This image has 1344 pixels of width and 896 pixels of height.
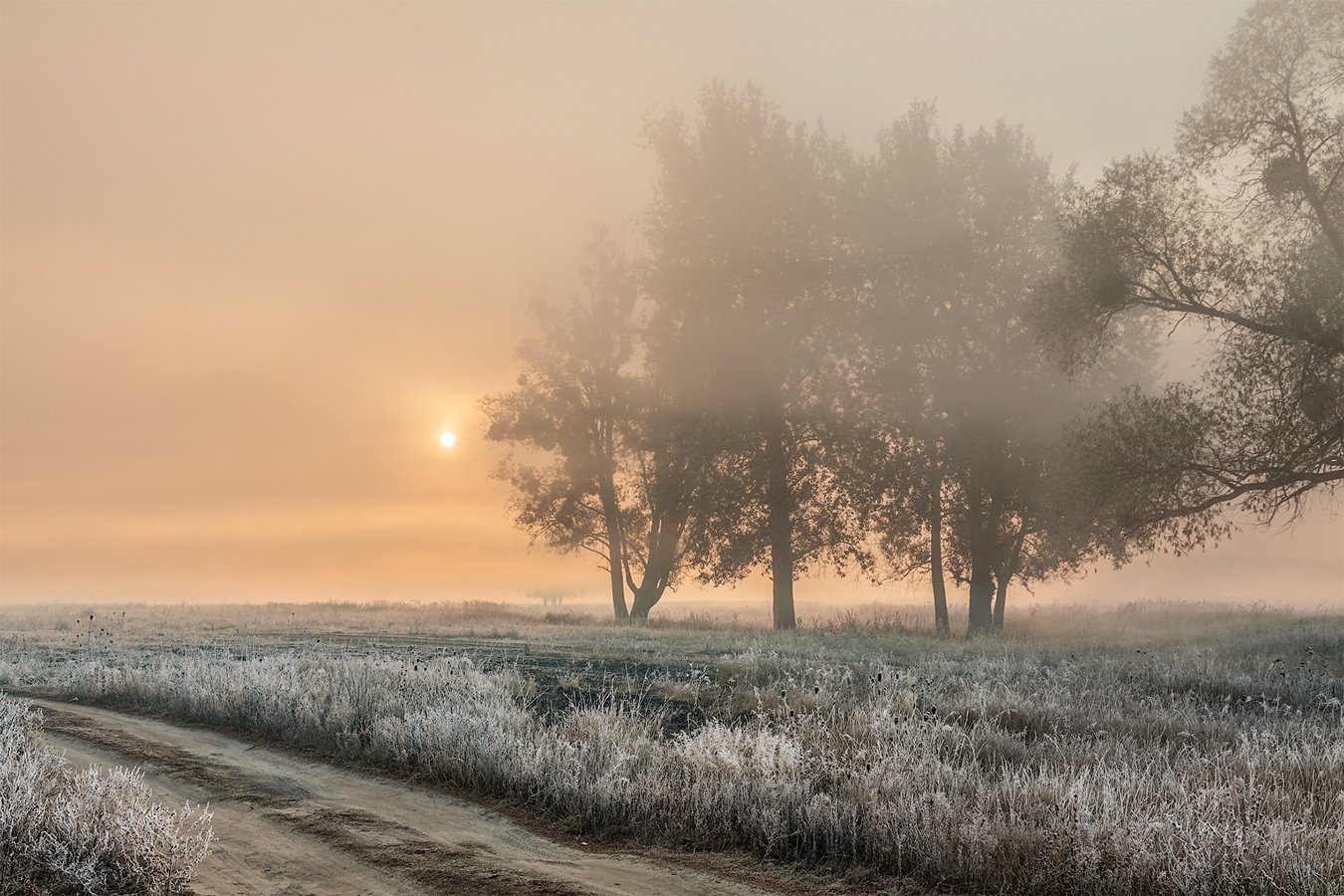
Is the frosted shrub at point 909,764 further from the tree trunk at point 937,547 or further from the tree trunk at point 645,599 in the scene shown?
the tree trunk at point 645,599

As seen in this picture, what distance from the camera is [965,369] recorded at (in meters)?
30.5

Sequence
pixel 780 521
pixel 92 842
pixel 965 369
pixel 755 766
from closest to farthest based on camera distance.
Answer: pixel 92 842 → pixel 755 766 → pixel 965 369 → pixel 780 521

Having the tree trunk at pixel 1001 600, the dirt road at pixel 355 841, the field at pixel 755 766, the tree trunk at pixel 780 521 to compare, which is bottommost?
the dirt road at pixel 355 841

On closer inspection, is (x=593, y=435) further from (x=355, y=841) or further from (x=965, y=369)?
(x=355, y=841)

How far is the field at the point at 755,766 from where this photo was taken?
265 inches

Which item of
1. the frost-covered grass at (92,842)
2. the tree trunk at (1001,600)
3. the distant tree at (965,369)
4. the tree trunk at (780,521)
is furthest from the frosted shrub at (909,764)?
the tree trunk at (780,521)

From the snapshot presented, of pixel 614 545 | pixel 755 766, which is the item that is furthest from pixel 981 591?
pixel 755 766

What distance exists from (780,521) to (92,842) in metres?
27.4

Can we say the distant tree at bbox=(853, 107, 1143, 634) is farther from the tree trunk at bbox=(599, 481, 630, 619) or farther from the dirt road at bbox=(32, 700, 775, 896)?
the dirt road at bbox=(32, 700, 775, 896)

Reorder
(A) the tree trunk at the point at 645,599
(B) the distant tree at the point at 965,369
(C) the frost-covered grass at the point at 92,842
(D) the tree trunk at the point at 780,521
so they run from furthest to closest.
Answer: (A) the tree trunk at the point at 645,599
(D) the tree trunk at the point at 780,521
(B) the distant tree at the point at 965,369
(C) the frost-covered grass at the point at 92,842

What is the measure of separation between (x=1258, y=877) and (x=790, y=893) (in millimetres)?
2974

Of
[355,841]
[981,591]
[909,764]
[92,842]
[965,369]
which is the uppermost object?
[965,369]

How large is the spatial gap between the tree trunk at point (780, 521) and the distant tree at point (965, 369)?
311 cm

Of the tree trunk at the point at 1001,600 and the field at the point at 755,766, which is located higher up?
the tree trunk at the point at 1001,600
